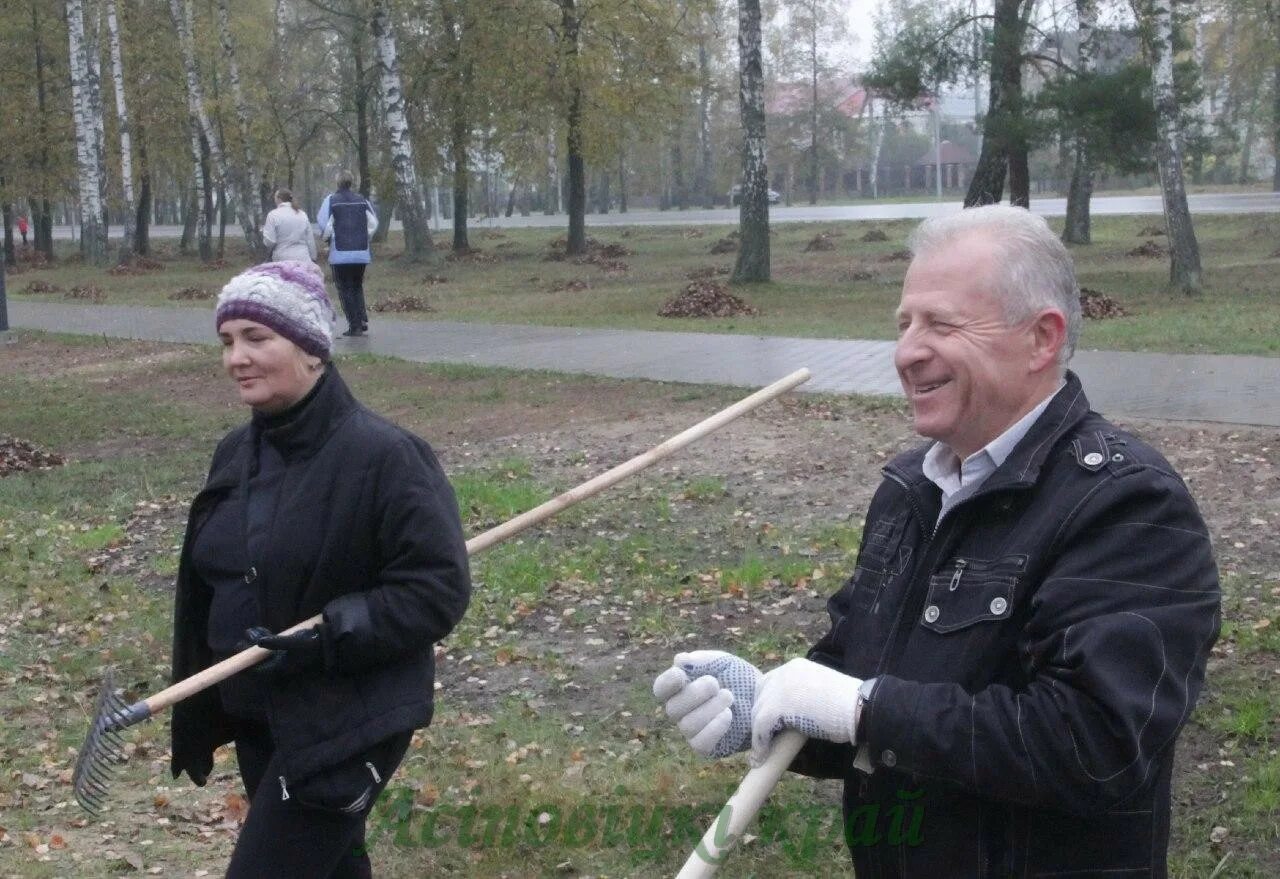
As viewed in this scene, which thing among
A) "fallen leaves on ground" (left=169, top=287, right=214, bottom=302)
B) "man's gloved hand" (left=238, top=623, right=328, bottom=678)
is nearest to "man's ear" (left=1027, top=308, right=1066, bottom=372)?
"man's gloved hand" (left=238, top=623, right=328, bottom=678)

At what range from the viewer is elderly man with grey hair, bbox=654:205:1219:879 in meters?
2.06

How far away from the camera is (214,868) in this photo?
5000 mm

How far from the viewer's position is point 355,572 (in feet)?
10.9

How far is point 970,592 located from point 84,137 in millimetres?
38011

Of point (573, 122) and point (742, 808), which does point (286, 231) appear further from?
point (742, 808)

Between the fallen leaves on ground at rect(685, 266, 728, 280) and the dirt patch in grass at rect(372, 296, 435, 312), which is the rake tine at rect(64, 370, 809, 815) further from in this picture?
the fallen leaves on ground at rect(685, 266, 728, 280)

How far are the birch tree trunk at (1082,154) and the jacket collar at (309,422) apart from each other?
19.4m

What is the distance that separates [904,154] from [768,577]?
328 feet

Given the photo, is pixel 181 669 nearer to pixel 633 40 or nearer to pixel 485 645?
pixel 485 645

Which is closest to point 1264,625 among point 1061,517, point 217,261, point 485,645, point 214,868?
point 485,645

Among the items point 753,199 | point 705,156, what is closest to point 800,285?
point 753,199

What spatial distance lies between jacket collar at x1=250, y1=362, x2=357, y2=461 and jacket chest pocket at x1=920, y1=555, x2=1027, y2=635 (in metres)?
1.60

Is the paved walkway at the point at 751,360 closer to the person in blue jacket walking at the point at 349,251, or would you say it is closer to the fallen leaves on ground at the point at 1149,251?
the person in blue jacket walking at the point at 349,251

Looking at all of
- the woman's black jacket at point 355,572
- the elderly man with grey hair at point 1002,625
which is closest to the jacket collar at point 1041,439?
the elderly man with grey hair at point 1002,625
